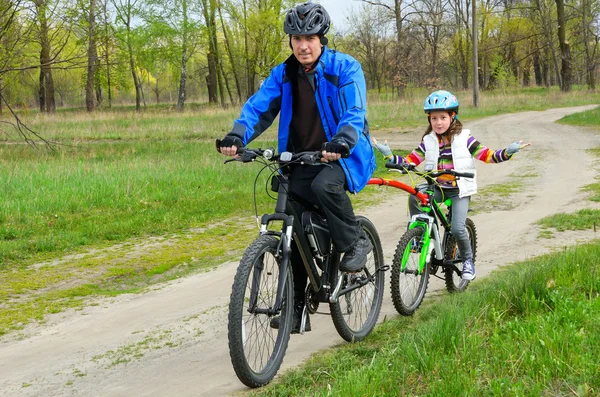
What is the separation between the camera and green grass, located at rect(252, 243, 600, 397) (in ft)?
10.4

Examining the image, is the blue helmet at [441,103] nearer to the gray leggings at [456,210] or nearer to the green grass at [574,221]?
the gray leggings at [456,210]

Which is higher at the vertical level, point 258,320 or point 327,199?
point 327,199

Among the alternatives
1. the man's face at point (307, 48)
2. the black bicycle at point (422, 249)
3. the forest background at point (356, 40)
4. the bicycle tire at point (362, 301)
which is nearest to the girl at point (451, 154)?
the black bicycle at point (422, 249)

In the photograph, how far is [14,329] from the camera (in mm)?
5273

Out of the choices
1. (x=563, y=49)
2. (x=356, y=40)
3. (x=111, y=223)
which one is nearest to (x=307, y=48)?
(x=111, y=223)

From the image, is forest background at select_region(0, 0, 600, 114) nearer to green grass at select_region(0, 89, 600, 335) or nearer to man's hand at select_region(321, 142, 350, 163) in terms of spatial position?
green grass at select_region(0, 89, 600, 335)

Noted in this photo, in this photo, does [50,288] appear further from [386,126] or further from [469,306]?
[386,126]

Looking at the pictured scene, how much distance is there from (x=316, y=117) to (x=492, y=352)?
183 cm

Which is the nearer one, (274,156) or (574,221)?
(274,156)

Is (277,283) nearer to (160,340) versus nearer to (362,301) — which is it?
(362,301)

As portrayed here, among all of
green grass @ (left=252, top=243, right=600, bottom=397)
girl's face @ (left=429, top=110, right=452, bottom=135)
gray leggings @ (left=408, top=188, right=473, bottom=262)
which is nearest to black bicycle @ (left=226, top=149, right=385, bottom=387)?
green grass @ (left=252, top=243, right=600, bottom=397)

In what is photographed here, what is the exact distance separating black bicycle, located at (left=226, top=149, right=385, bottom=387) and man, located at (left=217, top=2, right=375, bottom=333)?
91 mm

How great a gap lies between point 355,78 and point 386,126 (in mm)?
23026

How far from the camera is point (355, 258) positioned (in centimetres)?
442
